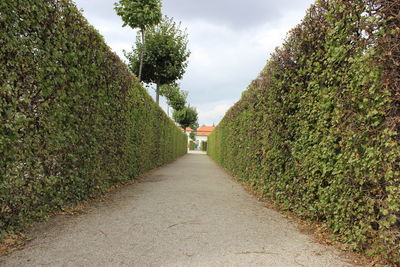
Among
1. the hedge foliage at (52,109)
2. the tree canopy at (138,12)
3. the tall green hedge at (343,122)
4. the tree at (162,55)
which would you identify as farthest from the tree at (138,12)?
the tall green hedge at (343,122)

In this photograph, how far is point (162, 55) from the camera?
16672 mm

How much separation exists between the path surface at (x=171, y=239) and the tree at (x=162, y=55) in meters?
13.6

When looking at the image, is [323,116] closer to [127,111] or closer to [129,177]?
[127,111]

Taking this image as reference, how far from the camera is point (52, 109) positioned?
137 inches

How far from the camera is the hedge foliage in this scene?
2.78m

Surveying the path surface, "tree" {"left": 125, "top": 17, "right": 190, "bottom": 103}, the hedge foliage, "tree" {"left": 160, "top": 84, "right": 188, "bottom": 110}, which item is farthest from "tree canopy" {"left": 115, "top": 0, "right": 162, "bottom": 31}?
"tree" {"left": 160, "top": 84, "right": 188, "bottom": 110}

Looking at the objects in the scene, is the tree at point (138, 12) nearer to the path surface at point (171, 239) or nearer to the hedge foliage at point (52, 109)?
the hedge foliage at point (52, 109)

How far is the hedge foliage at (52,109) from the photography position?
2779mm

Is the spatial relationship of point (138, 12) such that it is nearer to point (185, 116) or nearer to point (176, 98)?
point (176, 98)

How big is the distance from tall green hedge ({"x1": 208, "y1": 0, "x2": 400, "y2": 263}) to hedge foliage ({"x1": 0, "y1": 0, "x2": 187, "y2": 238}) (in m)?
3.62

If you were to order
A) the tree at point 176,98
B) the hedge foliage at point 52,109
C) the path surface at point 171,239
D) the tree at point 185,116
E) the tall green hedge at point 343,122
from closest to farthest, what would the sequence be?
the tall green hedge at point 343,122, the path surface at point 171,239, the hedge foliage at point 52,109, the tree at point 176,98, the tree at point 185,116

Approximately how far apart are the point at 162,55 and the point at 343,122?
15240mm

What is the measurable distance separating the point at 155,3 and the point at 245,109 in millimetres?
8032

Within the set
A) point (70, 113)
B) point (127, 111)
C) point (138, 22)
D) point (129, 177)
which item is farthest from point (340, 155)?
point (138, 22)
